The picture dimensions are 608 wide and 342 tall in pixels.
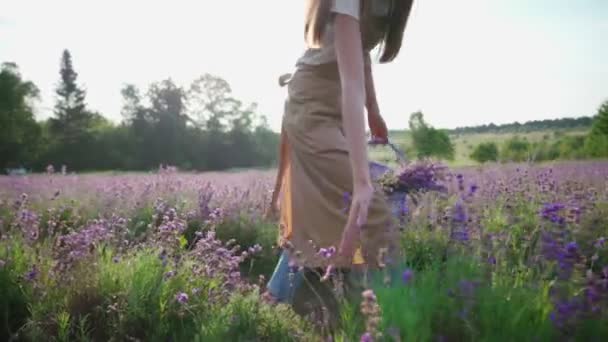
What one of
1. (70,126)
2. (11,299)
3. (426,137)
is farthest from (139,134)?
(11,299)

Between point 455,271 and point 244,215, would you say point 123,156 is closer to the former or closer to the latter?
point 244,215

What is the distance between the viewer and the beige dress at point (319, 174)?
7.95 ft

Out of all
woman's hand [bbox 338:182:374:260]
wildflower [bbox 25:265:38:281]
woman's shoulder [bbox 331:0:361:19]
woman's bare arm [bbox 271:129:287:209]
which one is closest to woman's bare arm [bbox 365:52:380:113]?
woman's bare arm [bbox 271:129:287:209]

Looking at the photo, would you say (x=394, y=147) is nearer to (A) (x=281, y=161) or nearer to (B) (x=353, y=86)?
(A) (x=281, y=161)

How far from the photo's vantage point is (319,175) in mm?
2527

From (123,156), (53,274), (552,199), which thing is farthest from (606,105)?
(53,274)

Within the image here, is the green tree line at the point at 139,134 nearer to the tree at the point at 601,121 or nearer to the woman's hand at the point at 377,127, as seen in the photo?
the tree at the point at 601,121

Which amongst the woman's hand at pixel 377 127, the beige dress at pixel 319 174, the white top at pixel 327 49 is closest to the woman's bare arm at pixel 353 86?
the white top at pixel 327 49

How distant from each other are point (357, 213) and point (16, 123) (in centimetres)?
4753

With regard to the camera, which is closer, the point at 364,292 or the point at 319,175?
the point at 364,292

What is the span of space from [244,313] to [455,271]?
1.10 metres

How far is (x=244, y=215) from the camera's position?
6.17 metres

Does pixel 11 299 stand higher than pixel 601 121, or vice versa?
pixel 601 121

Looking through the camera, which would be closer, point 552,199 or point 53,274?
point 53,274
